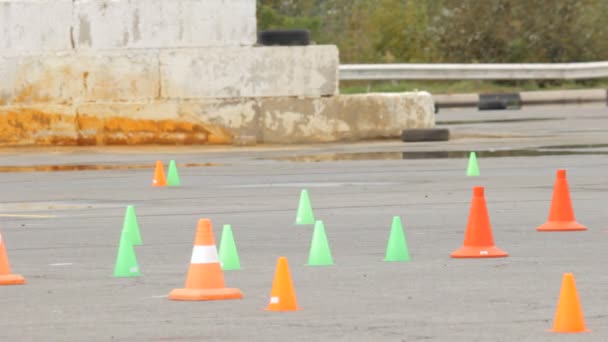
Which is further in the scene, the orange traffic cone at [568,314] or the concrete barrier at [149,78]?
the concrete barrier at [149,78]

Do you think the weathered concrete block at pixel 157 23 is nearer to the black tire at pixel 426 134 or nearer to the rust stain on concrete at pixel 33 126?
the rust stain on concrete at pixel 33 126

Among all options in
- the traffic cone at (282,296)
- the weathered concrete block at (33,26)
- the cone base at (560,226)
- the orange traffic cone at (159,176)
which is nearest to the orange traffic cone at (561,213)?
the cone base at (560,226)

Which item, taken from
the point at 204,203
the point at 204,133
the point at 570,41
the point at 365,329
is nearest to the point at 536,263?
the point at 365,329

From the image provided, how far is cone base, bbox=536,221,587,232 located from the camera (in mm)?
13375

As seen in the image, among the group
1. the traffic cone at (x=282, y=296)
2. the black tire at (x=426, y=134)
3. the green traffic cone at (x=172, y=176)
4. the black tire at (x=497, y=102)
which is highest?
the traffic cone at (x=282, y=296)

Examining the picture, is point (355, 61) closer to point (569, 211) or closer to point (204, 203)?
point (204, 203)

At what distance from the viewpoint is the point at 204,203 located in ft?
56.3

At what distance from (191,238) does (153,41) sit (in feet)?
48.9

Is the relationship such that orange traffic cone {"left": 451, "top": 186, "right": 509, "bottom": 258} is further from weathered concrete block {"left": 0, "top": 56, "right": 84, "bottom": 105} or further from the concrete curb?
the concrete curb

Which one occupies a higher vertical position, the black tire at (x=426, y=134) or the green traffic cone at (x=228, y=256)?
the green traffic cone at (x=228, y=256)

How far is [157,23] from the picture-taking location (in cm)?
2816

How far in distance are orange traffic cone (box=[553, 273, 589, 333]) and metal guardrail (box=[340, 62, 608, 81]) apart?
115 feet

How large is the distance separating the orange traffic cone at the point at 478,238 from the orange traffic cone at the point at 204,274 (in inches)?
92.0

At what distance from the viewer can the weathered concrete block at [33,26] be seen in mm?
28094
